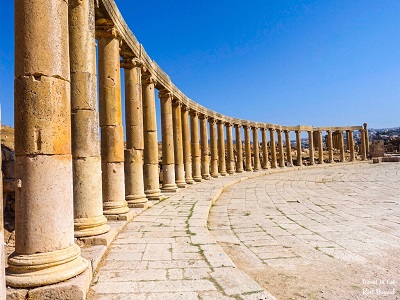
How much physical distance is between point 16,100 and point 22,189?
1.23m

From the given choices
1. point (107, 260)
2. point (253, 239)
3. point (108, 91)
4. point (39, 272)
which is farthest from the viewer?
point (108, 91)

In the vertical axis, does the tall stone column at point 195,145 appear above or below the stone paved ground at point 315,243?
above

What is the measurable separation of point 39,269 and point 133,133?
24.0 ft

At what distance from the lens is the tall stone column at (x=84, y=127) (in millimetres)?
6395

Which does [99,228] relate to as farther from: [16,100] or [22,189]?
[16,100]

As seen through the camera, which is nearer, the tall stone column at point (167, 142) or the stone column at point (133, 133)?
the stone column at point (133, 133)

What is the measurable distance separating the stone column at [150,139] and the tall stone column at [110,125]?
4.38 m

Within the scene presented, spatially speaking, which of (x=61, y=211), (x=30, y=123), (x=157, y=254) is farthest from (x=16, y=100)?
(x=157, y=254)

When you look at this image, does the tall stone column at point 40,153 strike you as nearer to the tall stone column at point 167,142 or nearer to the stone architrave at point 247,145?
the tall stone column at point 167,142

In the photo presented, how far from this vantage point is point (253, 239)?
790 centimetres

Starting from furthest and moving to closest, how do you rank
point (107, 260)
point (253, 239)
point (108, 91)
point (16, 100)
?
point (108, 91) → point (253, 239) → point (107, 260) → point (16, 100)

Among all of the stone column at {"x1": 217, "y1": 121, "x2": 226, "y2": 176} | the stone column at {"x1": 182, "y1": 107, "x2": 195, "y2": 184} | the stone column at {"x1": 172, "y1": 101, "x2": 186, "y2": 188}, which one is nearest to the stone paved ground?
the stone column at {"x1": 172, "y1": 101, "x2": 186, "y2": 188}

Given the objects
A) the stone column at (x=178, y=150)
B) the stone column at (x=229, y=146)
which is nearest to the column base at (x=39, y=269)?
the stone column at (x=178, y=150)

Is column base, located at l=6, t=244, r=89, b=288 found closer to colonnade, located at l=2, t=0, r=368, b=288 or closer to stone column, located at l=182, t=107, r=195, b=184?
colonnade, located at l=2, t=0, r=368, b=288
